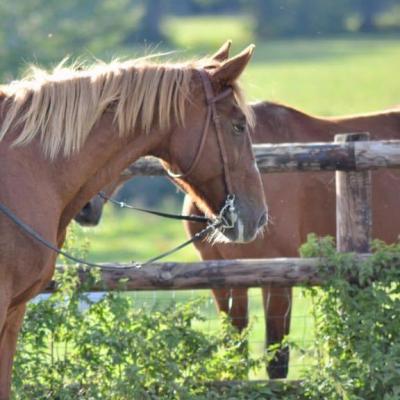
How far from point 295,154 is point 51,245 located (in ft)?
6.08

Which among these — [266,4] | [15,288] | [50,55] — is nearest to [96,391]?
[15,288]

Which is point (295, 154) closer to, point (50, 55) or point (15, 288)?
point (15, 288)

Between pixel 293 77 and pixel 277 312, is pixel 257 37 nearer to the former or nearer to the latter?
pixel 293 77

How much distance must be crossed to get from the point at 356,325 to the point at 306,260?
0.47 meters

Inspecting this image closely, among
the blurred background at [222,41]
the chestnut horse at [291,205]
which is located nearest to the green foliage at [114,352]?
the blurred background at [222,41]

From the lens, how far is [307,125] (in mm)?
7039

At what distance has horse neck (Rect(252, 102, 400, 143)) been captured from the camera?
6.95 meters

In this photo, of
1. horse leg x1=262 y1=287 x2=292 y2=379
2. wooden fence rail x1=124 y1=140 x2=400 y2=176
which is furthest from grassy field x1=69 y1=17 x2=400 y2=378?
wooden fence rail x1=124 y1=140 x2=400 y2=176

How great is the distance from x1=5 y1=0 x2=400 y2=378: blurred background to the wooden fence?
0.65 ft

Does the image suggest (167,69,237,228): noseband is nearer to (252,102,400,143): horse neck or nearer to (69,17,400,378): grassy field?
(252,102,400,143): horse neck

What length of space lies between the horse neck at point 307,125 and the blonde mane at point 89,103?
85.6 inches

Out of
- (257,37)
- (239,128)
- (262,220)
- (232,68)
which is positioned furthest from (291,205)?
(257,37)

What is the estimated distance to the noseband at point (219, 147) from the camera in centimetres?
473

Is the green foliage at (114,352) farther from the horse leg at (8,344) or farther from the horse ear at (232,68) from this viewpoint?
the horse ear at (232,68)
